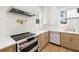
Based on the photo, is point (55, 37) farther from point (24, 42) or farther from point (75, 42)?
point (24, 42)

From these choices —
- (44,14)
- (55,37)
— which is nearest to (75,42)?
(55,37)

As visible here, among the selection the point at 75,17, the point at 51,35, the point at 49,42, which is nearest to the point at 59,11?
the point at 75,17

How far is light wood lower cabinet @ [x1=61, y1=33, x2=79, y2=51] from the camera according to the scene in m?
3.12

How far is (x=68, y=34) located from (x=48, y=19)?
74.9 inches

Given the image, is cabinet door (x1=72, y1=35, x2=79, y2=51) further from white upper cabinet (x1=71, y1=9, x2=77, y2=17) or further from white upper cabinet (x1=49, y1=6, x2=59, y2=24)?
white upper cabinet (x1=49, y1=6, x2=59, y2=24)

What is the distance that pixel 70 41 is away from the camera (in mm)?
3359

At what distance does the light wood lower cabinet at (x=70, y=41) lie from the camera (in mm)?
3124

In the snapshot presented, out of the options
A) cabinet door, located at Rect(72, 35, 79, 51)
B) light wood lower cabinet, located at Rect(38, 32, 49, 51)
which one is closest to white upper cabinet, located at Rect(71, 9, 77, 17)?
cabinet door, located at Rect(72, 35, 79, 51)

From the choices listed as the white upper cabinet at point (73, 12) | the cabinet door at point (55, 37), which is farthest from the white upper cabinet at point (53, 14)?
the white upper cabinet at point (73, 12)

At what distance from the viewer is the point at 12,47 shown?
1532 mm

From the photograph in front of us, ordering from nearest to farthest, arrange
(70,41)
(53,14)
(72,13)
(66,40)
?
(70,41) < (66,40) < (72,13) < (53,14)

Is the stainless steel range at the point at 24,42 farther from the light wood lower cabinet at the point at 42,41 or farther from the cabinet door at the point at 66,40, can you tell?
the cabinet door at the point at 66,40

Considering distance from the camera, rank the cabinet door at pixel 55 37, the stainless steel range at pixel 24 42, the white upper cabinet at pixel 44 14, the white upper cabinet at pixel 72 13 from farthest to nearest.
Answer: the white upper cabinet at pixel 44 14, the cabinet door at pixel 55 37, the white upper cabinet at pixel 72 13, the stainless steel range at pixel 24 42
